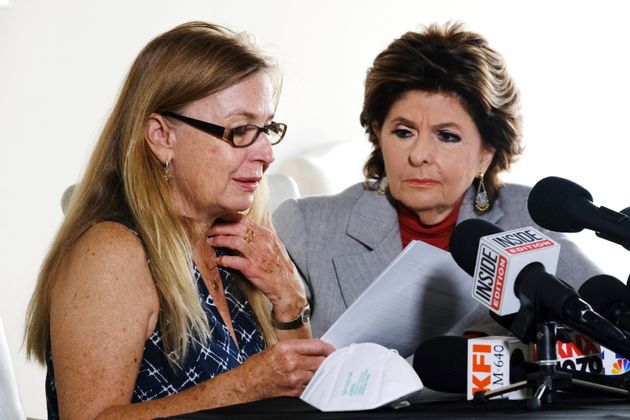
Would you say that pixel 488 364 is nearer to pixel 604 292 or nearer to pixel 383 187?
pixel 604 292

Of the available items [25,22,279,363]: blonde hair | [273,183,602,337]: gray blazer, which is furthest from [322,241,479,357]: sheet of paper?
[273,183,602,337]: gray blazer

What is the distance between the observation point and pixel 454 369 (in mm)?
1322

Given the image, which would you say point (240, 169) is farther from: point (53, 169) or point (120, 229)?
point (53, 169)

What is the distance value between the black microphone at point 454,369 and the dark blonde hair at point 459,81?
3.10ft

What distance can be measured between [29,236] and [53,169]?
230 mm

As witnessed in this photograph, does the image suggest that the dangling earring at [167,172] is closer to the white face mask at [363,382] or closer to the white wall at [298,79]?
the white wall at [298,79]

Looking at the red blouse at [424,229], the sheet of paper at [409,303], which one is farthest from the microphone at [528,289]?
the red blouse at [424,229]

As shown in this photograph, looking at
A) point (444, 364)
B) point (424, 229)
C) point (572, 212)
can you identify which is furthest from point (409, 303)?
point (424, 229)

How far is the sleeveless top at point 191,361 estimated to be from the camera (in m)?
1.55

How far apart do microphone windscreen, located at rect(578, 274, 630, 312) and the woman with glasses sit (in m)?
0.37

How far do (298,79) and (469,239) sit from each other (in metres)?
2.87

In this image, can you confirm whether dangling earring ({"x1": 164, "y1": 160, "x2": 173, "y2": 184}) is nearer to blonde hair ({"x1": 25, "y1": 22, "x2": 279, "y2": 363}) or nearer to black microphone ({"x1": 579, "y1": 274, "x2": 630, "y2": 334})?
blonde hair ({"x1": 25, "y1": 22, "x2": 279, "y2": 363})

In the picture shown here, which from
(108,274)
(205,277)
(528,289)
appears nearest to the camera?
(528,289)

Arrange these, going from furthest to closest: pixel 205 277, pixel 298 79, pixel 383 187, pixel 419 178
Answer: pixel 298 79 < pixel 383 187 < pixel 419 178 < pixel 205 277
